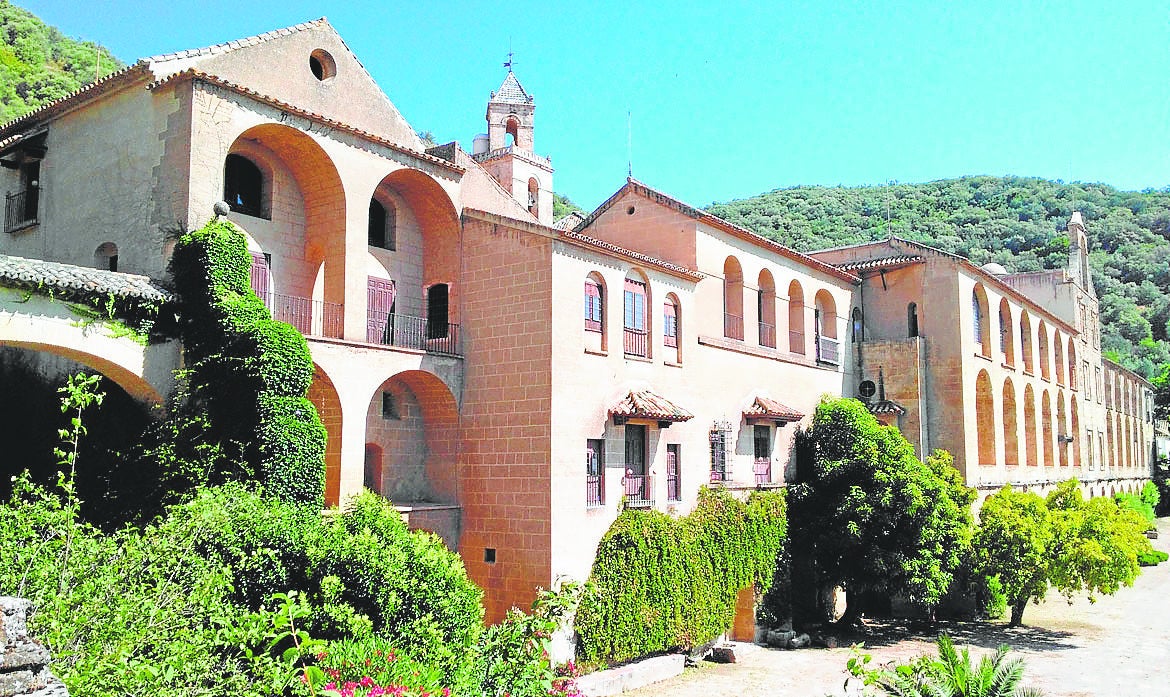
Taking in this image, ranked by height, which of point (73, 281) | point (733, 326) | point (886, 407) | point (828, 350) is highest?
point (733, 326)

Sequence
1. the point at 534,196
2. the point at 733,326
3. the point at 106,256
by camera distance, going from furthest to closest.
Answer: the point at 534,196
the point at 733,326
the point at 106,256

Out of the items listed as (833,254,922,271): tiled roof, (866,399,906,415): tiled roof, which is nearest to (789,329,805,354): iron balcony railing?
(866,399,906,415): tiled roof

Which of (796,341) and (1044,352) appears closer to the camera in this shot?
(796,341)

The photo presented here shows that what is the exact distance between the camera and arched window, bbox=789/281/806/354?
112ft

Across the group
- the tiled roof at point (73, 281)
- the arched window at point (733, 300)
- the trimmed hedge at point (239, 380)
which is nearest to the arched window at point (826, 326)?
the arched window at point (733, 300)

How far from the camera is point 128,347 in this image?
58.2 feet

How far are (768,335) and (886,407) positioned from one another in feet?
21.2

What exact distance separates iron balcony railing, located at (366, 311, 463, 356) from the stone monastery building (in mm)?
79

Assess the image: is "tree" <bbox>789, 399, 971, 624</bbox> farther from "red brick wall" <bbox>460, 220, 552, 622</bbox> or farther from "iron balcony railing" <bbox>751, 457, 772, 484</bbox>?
"red brick wall" <bbox>460, 220, 552, 622</bbox>

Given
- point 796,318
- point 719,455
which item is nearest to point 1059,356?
point 796,318

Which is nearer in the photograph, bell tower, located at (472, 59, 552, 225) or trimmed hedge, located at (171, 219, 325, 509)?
trimmed hedge, located at (171, 219, 325, 509)

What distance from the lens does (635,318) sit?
81.7 feet

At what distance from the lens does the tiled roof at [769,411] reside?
29031 mm

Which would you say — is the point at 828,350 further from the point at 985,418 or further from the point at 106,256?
the point at 106,256
